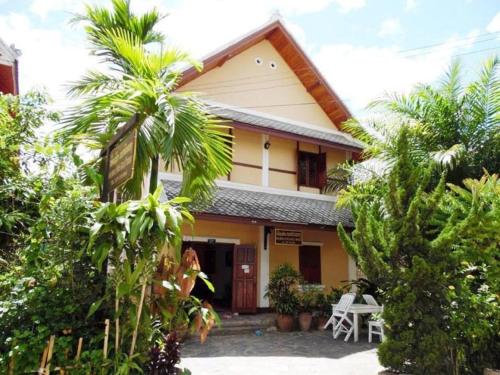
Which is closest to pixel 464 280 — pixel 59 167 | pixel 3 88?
pixel 59 167

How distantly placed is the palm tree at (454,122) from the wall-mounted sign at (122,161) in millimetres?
5018

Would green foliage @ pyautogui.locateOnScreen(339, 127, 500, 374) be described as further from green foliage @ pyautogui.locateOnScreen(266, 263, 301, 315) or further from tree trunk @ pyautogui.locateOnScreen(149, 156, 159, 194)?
green foliage @ pyautogui.locateOnScreen(266, 263, 301, 315)

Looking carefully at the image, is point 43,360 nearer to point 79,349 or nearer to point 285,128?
point 79,349

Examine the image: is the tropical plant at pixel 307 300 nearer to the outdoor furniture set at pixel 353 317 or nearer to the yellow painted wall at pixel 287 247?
the outdoor furniture set at pixel 353 317

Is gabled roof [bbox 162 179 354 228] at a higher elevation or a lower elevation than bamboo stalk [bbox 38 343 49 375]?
higher

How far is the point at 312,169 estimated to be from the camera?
12727 mm

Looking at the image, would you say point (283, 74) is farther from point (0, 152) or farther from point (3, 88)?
point (0, 152)

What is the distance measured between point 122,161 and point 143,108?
0.89 m

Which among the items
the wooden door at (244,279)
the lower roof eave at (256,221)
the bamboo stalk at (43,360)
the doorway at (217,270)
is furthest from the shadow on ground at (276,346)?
the doorway at (217,270)

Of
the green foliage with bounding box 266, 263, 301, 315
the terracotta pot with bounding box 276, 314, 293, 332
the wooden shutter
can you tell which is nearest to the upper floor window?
the wooden shutter

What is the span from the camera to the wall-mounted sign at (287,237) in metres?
11.0

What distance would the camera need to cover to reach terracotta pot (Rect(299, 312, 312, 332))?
8.91m

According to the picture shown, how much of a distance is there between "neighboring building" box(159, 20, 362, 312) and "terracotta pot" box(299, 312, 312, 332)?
1.59 m

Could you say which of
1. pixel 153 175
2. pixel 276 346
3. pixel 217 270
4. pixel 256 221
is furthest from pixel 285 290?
pixel 153 175
